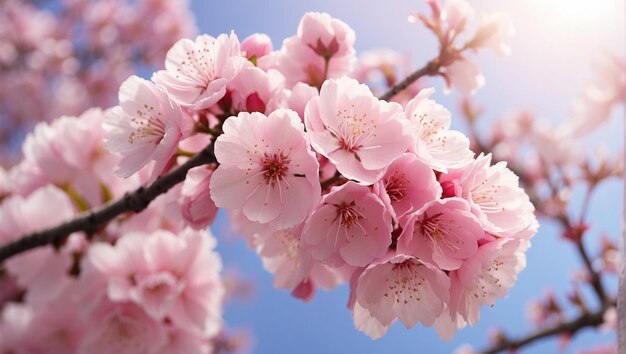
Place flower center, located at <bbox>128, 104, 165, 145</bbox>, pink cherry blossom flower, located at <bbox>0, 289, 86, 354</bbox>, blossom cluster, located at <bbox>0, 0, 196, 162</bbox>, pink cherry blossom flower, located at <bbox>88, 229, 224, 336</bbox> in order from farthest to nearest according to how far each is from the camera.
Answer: blossom cluster, located at <bbox>0, 0, 196, 162</bbox> < pink cherry blossom flower, located at <bbox>0, 289, 86, 354</bbox> < pink cherry blossom flower, located at <bbox>88, 229, 224, 336</bbox> < flower center, located at <bbox>128, 104, 165, 145</bbox>

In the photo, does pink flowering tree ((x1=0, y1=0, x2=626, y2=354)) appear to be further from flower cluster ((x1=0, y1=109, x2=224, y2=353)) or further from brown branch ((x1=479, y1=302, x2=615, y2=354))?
brown branch ((x1=479, y1=302, x2=615, y2=354))

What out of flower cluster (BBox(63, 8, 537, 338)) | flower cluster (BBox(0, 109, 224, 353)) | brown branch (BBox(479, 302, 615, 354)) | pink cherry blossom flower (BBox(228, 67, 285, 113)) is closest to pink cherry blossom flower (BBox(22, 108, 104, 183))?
flower cluster (BBox(0, 109, 224, 353))

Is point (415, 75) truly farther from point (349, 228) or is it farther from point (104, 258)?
point (104, 258)

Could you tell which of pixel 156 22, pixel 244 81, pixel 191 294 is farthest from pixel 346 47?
pixel 156 22

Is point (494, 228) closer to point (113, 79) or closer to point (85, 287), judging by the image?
point (85, 287)

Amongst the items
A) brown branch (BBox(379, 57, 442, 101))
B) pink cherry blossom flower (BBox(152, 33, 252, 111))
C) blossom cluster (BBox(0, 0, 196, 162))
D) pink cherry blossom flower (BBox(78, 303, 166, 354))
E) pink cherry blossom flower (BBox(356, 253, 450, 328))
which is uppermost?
pink cherry blossom flower (BBox(152, 33, 252, 111))

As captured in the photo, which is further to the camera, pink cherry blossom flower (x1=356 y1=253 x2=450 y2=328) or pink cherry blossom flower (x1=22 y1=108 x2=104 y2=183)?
pink cherry blossom flower (x1=22 y1=108 x2=104 y2=183)

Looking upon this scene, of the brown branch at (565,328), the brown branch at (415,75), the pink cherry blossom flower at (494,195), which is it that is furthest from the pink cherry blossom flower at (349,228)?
the brown branch at (565,328)
